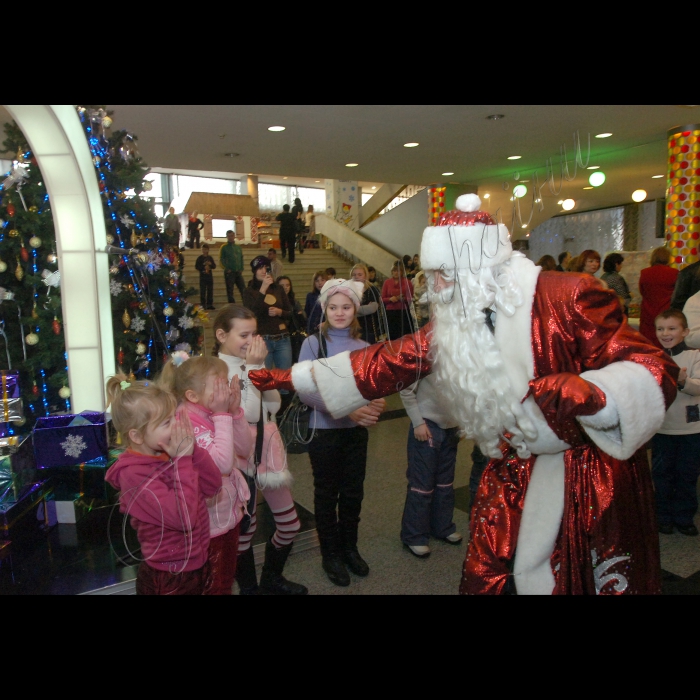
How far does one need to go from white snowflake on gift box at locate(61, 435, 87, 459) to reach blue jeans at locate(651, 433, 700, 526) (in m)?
2.95

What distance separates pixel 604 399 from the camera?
1311 millimetres

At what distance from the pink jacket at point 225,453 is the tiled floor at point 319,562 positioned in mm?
773

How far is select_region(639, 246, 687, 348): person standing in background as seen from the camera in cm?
457

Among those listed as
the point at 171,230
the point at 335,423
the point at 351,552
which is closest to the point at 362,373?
the point at 335,423

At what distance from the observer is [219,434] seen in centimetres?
167

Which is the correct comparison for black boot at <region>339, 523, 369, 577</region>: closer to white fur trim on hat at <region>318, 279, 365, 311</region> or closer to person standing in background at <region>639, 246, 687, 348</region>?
white fur trim on hat at <region>318, 279, 365, 311</region>

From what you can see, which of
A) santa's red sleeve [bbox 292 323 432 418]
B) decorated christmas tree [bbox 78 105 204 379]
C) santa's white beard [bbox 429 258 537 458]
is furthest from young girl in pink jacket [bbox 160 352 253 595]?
decorated christmas tree [bbox 78 105 204 379]

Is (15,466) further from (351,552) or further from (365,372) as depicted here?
(365,372)

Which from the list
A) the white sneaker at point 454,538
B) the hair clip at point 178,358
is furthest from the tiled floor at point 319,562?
the hair clip at point 178,358

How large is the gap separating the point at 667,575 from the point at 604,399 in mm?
1632

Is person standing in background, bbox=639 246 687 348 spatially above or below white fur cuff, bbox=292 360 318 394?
above

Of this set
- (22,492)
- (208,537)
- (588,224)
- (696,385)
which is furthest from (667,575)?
(588,224)

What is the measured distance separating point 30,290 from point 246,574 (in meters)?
2.56
